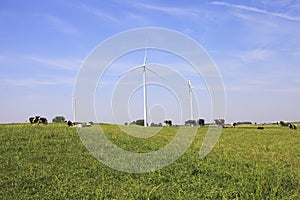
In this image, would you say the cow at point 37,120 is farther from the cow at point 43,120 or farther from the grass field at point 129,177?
the grass field at point 129,177

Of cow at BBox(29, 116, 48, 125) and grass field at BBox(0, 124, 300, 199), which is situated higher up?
cow at BBox(29, 116, 48, 125)

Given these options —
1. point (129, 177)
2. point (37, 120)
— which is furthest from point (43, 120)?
point (129, 177)

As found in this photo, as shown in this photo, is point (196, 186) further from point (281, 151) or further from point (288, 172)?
point (281, 151)

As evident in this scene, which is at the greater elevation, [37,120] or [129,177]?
[37,120]

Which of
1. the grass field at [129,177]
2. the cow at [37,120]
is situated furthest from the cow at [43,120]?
the grass field at [129,177]

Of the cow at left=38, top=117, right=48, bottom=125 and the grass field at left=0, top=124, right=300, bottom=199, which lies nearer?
the grass field at left=0, top=124, right=300, bottom=199

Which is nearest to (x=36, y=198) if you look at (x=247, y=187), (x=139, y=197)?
(x=139, y=197)

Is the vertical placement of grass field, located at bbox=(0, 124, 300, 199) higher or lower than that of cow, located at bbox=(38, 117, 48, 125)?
lower

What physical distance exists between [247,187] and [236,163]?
15.4 feet

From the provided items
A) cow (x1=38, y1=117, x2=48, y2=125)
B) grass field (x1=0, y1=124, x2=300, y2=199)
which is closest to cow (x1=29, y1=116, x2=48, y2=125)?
cow (x1=38, y1=117, x2=48, y2=125)

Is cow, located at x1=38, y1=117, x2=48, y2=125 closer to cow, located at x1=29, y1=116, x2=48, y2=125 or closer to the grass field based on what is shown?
cow, located at x1=29, y1=116, x2=48, y2=125

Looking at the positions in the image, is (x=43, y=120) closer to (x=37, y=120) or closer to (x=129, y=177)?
(x=37, y=120)

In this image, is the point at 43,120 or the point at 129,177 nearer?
the point at 129,177

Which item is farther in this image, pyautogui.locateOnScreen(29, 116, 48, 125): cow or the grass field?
pyautogui.locateOnScreen(29, 116, 48, 125): cow
